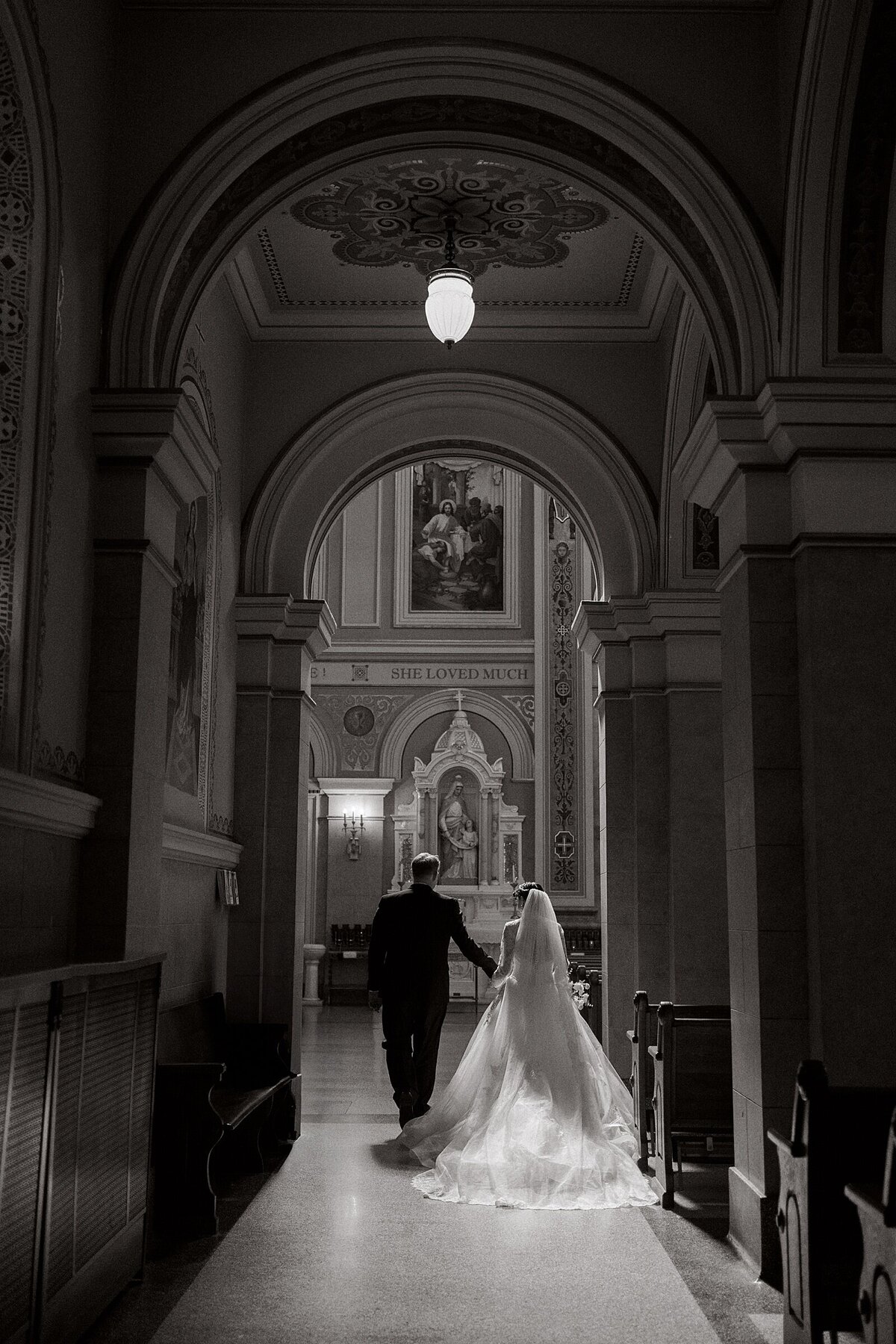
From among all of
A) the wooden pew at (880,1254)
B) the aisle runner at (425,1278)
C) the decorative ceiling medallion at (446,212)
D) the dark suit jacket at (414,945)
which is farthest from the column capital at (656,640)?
the wooden pew at (880,1254)

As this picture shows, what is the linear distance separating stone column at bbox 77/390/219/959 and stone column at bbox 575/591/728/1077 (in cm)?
414

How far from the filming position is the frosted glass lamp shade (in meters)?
7.83

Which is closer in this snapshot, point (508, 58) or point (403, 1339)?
point (403, 1339)

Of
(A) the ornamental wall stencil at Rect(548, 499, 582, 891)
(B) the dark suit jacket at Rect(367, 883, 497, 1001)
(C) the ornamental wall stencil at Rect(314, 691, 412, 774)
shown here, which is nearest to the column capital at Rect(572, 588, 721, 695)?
(B) the dark suit jacket at Rect(367, 883, 497, 1001)

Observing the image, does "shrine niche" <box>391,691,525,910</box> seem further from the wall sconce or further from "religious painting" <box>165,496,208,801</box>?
"religious painting" <box>165,496,208,801</box>

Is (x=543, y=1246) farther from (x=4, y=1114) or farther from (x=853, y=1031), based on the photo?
(x=4, y=1114)

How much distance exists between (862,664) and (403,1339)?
10.5ft

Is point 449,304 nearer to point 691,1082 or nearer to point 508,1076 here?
point 508,1076

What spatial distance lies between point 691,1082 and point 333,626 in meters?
4.69

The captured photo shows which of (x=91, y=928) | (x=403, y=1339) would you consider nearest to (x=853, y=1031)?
(x=403, y=1339)

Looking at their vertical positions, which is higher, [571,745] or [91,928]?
[571,745]

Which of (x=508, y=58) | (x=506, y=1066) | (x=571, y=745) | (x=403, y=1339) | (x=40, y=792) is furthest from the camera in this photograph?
(x=571, y=745)

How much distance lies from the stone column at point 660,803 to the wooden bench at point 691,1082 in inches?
78.3

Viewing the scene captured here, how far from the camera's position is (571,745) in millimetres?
20250
